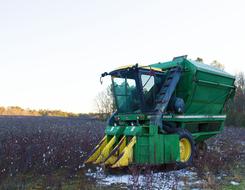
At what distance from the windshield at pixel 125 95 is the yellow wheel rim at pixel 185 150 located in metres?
1.47

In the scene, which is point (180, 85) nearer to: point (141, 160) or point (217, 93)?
point (217, 93)

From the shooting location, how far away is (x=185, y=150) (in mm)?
8289

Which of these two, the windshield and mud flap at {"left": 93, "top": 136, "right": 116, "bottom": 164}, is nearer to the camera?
mud flap at {"left": 93, "top": 136, "right": 116, "bottom": 164}

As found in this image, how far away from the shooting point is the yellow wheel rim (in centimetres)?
818

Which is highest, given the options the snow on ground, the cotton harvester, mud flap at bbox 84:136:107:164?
the cotton harvester

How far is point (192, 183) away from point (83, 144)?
14.0ft

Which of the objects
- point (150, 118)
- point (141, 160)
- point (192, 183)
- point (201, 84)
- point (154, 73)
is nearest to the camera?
point (192, 183)

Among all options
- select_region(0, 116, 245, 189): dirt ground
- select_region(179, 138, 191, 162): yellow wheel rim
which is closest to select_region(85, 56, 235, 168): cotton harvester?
select_region(179, 138, 191, 162): yellow wheel rim

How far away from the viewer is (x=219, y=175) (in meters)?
7.07

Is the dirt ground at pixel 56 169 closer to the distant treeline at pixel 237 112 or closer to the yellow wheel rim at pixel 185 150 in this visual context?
the yellow wheel rim at pixel 185 150

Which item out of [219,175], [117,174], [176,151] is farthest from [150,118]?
[219,175]

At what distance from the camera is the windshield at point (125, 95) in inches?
334

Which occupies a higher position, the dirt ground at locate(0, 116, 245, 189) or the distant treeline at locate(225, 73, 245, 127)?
the distant treeline at locate(225, 73, 245, 127)

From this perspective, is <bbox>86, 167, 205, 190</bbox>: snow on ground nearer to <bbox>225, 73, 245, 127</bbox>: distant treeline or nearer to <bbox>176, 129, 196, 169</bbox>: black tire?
<bbox>176, 129, 196, 169</bbox>: black tire
